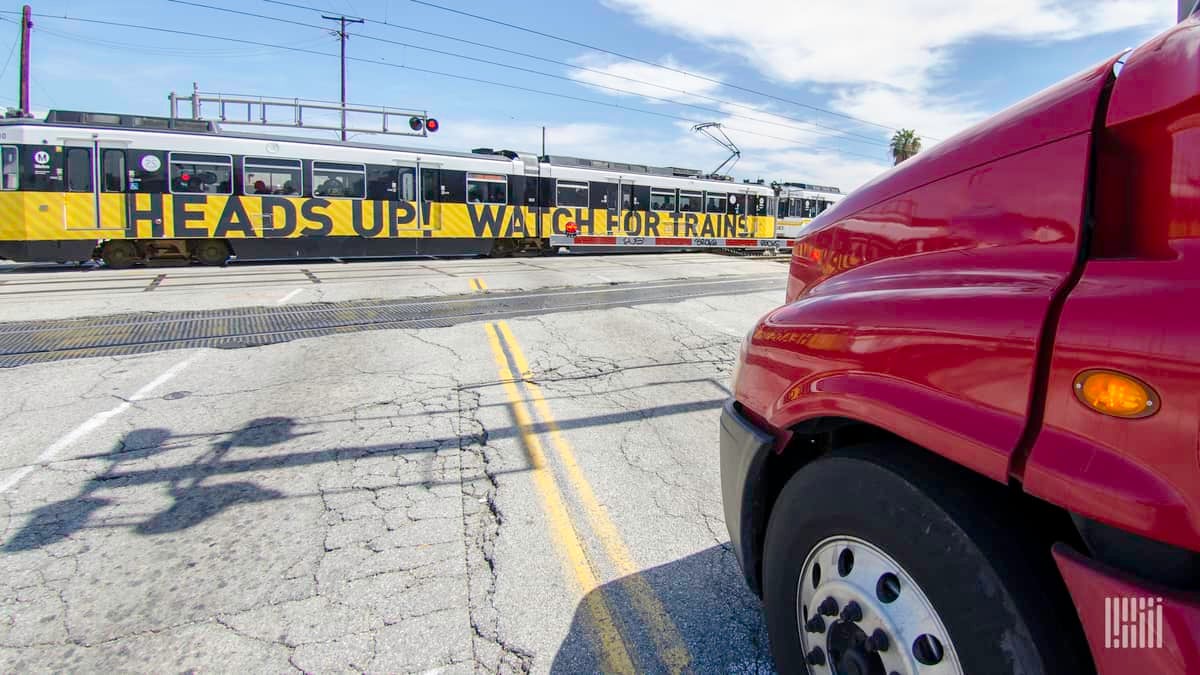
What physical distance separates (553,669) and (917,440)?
161cm

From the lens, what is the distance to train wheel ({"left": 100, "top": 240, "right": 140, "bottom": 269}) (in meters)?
16.8

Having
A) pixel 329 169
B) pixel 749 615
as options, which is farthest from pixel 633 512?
pixel 329 169

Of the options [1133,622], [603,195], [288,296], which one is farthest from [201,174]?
[1133,622]

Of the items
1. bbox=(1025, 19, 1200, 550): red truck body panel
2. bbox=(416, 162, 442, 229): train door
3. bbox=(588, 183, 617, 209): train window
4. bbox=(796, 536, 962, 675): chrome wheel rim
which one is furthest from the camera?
bbox=(588, 183, 617, 209): train window

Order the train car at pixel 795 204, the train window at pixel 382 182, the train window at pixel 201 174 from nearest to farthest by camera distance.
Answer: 1. the train window at pixel 201 174
2. the train window at pixel 382 182
3. the train car at pixel 795 204

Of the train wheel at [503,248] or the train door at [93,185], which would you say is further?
the train wheel at [503,248]

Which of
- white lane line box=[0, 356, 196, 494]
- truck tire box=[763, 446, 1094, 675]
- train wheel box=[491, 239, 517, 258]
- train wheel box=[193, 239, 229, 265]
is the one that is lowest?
white lane line box=[0, 356, 196, 494]

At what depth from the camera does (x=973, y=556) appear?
144 centimetres

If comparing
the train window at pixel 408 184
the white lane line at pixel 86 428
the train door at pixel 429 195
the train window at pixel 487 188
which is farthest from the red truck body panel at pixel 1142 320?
the train window at pixel 487 188

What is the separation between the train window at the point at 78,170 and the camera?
15.9 m

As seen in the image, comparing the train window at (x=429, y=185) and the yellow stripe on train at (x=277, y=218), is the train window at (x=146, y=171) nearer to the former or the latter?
the yellow stripe on train at (x=277, y=218)

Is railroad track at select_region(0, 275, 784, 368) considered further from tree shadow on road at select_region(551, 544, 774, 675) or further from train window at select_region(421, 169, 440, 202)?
train window at select_region(421, 169, 440, 202)

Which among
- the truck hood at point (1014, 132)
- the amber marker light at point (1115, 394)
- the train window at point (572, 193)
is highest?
the train window at point (572, 193)

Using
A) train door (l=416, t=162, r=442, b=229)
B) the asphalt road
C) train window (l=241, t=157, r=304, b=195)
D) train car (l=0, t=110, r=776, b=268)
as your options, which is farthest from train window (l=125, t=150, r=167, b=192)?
the asphalt road
